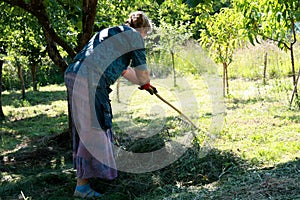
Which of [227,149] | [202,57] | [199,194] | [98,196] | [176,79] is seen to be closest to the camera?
[199,194]

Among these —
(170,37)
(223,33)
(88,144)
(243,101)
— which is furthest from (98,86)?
(170,37)

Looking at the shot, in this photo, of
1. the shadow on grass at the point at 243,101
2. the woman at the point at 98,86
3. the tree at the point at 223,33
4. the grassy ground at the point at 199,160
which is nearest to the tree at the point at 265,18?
the grassy ground at the point at 199,160

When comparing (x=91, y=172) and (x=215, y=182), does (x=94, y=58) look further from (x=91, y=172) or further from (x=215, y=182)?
(x=215, y=182)

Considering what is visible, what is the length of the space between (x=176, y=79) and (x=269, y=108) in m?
6.74

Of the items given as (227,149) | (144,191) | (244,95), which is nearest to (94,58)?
(144,191)

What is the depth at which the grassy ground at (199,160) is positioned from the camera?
3291mm

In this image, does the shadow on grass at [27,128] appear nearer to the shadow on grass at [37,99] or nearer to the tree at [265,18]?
the shadow on grass at [37,99]

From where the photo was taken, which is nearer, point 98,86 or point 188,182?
point 98,86

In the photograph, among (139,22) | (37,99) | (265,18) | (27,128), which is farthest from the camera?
(37,99)

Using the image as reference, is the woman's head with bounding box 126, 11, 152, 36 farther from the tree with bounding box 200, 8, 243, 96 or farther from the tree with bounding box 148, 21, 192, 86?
the tree with bounding box 148, 21, 192, 86

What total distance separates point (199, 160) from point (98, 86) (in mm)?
1220

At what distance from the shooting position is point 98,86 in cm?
340

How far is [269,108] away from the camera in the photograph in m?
6.79

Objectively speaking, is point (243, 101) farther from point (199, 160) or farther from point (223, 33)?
point (199, 160)
